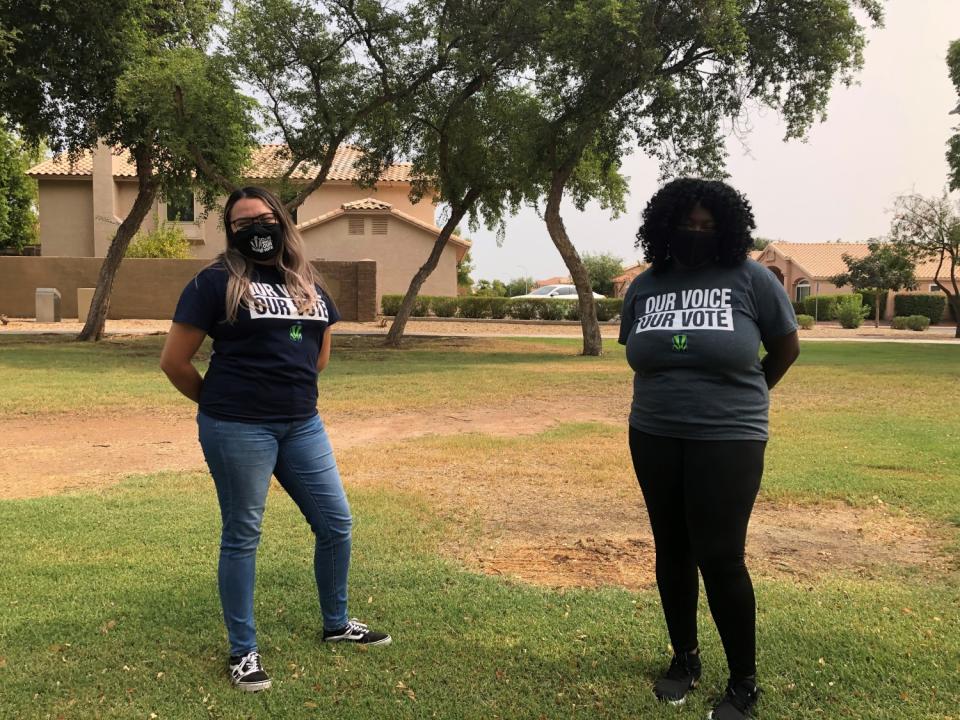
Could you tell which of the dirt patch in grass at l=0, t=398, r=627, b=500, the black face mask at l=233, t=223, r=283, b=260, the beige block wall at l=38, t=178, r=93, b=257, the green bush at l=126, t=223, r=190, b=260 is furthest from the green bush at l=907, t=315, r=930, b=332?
the black face mask at l=233, t=223, r=283, b=260

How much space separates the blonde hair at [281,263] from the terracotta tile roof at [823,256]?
5528 cm

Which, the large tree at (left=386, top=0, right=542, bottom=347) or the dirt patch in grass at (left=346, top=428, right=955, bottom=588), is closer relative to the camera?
the dirt patch in grass at (left=346, top=428, right=955, bottom=588)

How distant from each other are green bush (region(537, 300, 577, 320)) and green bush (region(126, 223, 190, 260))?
14.7 meters

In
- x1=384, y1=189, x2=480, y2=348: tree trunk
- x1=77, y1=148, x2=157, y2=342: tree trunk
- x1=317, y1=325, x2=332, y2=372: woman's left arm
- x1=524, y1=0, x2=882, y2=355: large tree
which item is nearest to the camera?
x1=317, y1=325, x2=332, y2=372: woman's left arm

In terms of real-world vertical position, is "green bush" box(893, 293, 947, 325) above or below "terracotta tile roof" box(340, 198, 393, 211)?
below

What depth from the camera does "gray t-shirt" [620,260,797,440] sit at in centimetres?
273

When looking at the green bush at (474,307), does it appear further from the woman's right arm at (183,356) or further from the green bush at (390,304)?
the woman's right arm at (183,356)

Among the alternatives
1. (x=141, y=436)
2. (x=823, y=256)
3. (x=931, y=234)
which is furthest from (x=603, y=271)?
(x=141, y=436)

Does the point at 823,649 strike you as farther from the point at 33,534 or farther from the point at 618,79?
the point at 618,79

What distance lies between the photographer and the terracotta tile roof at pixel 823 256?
5441cm

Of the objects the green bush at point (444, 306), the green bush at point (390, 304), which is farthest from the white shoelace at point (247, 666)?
the green bush at point (444, 306)

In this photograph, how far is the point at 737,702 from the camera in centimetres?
287

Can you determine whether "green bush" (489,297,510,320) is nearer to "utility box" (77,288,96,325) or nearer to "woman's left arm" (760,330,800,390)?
"utility box" (77,288,96,325)

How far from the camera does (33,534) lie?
16.2ft
